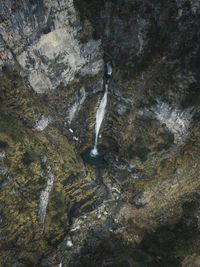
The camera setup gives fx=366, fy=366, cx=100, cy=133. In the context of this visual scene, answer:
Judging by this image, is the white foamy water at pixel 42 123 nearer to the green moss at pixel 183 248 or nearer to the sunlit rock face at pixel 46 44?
the sunlit rock face at pixel 46 44

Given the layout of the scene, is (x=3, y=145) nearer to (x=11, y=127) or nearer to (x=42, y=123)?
(x=11, y=127)

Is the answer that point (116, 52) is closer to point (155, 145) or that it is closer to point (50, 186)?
point (155, 145)

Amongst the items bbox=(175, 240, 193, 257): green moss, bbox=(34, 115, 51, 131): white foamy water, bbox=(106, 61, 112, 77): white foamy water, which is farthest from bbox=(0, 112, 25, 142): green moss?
bbox=(175, 240, 193, 257): green moss

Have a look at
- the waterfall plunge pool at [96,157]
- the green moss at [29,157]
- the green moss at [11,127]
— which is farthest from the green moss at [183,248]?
the green moss at [11,127]

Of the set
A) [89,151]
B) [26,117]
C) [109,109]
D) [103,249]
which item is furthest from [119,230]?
[26,117]

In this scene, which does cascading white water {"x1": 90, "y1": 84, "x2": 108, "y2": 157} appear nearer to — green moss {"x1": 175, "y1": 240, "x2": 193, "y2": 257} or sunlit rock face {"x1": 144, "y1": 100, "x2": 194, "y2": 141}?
sunlit rock face {"x1": 144, "y1": 100, "x2": 194, "y2": 141}
